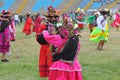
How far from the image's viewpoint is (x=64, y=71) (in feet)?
17.8

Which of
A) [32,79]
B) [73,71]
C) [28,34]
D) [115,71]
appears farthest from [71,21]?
[28,34]

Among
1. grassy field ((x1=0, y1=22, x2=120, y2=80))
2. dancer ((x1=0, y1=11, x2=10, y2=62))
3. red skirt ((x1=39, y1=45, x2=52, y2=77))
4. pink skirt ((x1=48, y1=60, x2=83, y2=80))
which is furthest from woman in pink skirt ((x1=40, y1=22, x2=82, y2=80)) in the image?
dancer ((x1=0, y1=11, x2=10, y2=62))

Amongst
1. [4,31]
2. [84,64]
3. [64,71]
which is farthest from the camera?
[4,31]

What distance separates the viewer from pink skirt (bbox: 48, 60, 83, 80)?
5.44 metres

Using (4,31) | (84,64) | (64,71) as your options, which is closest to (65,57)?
(64,71)

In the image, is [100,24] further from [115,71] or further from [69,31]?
[69,31]

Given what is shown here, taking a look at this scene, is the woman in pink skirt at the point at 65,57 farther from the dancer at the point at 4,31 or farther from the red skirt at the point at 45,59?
the dancer at the point at 4,31

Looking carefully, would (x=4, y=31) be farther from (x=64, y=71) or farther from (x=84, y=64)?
(x=64, y=71)

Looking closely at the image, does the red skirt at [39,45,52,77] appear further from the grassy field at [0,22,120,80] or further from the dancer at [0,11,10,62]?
the dancer at [0,11,10,62]

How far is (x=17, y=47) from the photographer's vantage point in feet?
43.8

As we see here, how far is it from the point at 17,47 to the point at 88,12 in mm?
24984

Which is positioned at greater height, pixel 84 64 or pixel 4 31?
pixel 4 31

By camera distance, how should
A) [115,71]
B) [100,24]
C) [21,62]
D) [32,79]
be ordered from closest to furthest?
1. [32,79]
2. [115,71]
3. [21,62]
4. [100,24]

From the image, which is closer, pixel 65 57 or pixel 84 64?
pixel 65 57
